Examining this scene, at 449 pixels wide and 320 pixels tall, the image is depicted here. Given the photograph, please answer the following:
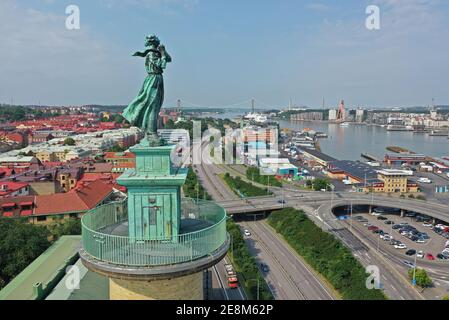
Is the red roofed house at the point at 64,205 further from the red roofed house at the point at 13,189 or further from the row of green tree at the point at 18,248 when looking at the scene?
the row of green tree at the point at 18,248

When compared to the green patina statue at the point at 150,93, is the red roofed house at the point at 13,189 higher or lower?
lower

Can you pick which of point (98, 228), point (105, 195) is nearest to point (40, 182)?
point (105, 195)

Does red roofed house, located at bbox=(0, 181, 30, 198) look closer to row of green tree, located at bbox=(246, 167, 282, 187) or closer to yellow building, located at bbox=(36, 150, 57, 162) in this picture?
yellow building, located at bbox=(36, 150, 57, 162)
